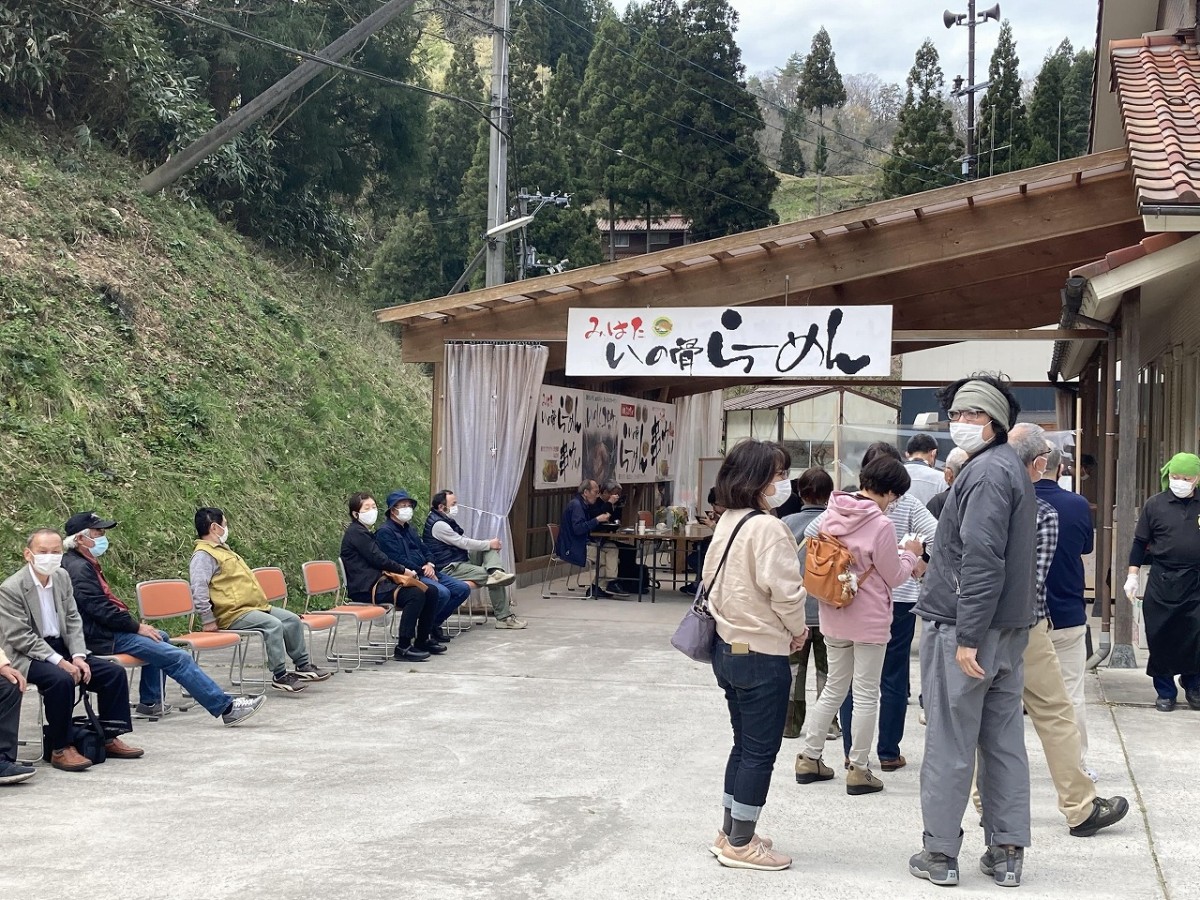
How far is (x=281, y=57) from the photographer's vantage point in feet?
66.8

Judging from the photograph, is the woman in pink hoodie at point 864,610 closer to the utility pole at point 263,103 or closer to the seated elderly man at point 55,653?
the seated elderly man at point 55,653

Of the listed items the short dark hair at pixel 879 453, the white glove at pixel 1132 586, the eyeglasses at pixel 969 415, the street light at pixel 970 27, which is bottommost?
the white glove at pixel 1132 586

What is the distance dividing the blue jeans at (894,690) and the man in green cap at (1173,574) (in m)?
2.20

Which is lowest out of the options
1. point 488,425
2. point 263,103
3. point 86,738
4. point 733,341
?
point 86,738

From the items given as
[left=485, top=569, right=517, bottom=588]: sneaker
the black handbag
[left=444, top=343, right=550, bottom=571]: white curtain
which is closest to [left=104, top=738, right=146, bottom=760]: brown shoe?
the black handbag

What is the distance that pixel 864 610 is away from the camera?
5941mm

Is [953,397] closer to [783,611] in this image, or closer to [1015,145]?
[783,611]

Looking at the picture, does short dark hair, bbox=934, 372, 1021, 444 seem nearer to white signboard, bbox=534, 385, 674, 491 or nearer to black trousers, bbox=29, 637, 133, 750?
black trousers, bbox=29, 637, 133, 750

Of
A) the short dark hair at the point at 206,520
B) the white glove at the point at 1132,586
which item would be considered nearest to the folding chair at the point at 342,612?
the short dark hair at the point at 206,520

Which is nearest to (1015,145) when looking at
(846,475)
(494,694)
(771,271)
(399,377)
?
(399,377)

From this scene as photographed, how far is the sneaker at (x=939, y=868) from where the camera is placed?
458 cm

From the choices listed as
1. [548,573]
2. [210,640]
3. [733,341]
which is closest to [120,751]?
[210,640]

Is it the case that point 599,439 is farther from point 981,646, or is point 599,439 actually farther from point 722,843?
point 981,646

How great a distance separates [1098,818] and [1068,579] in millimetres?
1013
